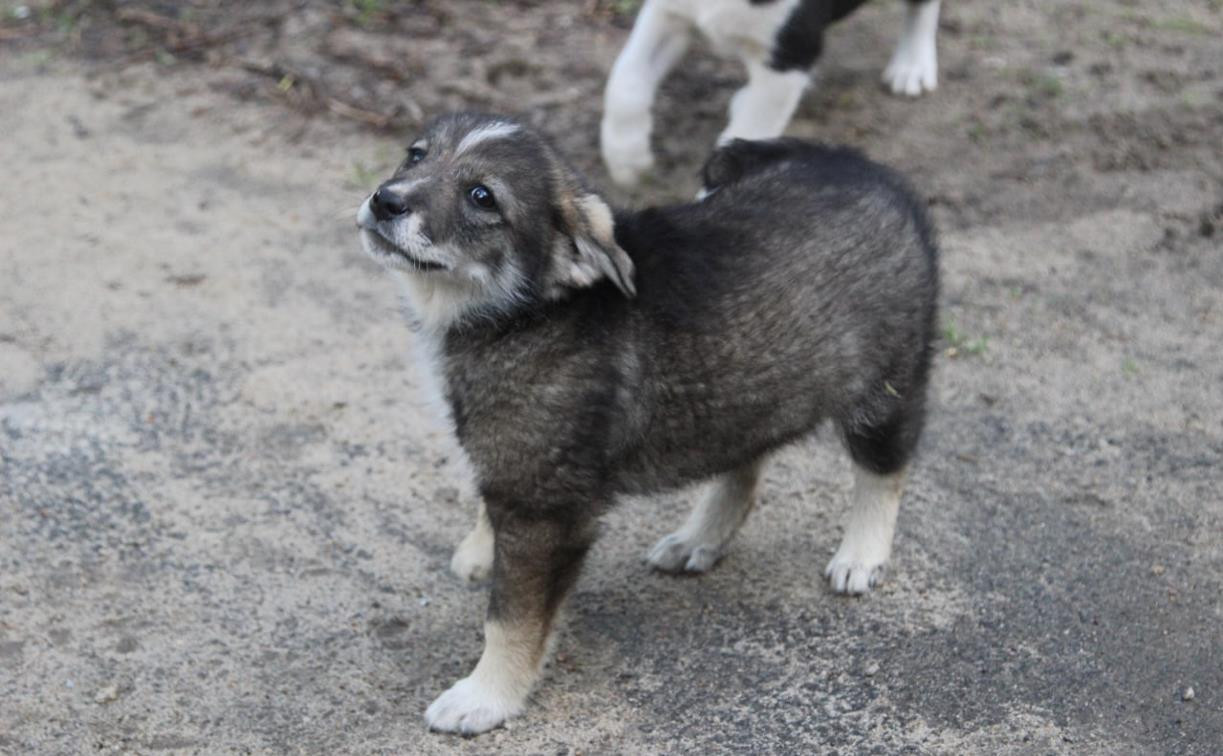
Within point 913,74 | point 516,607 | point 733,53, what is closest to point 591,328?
point 516,607

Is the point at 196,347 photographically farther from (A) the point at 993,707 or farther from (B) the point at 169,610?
(A) the point at 993,707

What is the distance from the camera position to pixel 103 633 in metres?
4.55

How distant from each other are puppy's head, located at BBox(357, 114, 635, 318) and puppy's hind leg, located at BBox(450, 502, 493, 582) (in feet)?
2.85

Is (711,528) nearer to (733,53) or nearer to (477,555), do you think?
(477,555)

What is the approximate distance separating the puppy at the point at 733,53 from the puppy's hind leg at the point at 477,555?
2.86 m

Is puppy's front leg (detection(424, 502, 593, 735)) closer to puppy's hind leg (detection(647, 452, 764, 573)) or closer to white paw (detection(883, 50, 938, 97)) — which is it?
puppy's hind leg (detection(647, 452, 764, 573))

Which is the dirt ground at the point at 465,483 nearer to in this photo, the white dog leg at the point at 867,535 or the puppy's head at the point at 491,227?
the white dog leg at the point at 867,535

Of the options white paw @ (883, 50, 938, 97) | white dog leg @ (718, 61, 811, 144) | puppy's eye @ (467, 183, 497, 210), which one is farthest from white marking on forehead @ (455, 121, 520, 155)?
white paw @ (883, 50, 938, 97)

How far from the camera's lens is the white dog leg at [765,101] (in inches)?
281

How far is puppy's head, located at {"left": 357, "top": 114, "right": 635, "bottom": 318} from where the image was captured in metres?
4.07

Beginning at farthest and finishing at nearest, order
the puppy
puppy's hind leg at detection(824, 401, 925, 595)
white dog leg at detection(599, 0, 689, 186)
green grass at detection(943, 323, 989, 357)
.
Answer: white dog leg at detection(599, 0, 689, 186)
the puppy
green grass at detection(943, 323, 989, 357)
puppy's hind leg at detection(824, 401, 925, 595)

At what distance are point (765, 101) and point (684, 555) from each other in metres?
2.89

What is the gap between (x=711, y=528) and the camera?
5.02m

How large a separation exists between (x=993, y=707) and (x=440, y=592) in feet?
5.75
